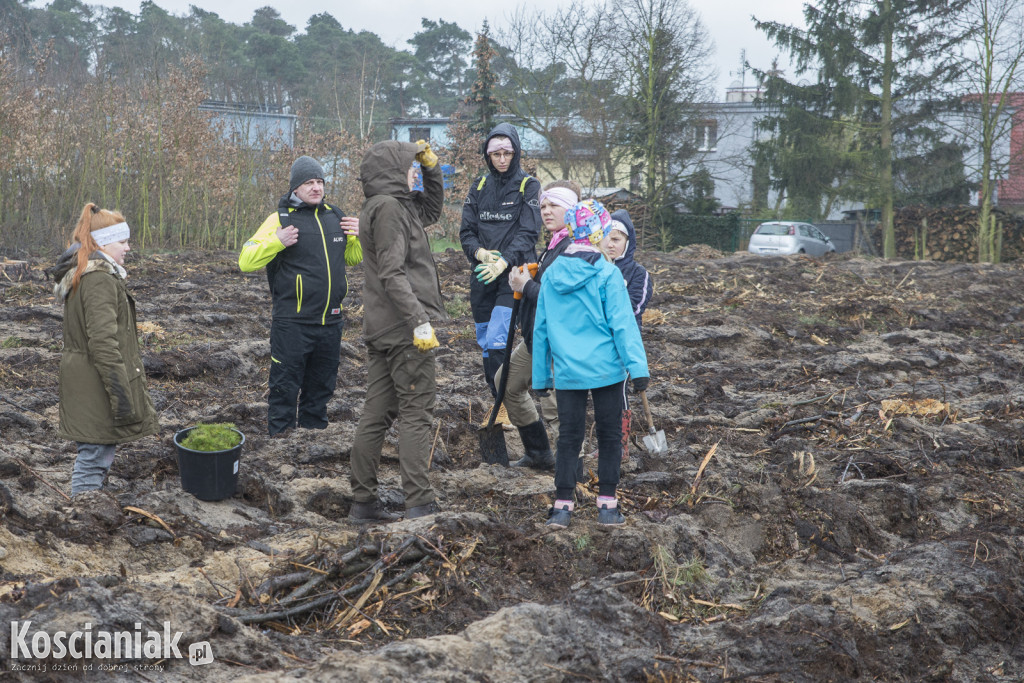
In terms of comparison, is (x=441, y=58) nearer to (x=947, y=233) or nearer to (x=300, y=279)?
(x=947, y=233)

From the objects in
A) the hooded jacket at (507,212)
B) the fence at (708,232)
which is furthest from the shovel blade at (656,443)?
the fence at (708,232)

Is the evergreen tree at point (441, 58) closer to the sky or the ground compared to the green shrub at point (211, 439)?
closer to the sky

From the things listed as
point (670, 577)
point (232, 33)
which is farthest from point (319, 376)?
point (232, 33)

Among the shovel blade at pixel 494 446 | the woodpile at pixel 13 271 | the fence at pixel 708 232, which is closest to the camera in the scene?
the shovel blade at pixel 494 446

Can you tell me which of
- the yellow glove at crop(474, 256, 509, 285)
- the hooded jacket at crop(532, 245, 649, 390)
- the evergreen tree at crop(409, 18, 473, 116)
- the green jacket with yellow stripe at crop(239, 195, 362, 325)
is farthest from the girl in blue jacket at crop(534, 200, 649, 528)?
the evergreen tree at crop(409, 18, 473, 116)

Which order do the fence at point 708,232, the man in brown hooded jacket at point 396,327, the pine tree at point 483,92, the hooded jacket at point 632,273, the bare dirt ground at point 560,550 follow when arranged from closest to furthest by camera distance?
the bare dirt ground at point 560,550 < the man in brown hooded jacket at point 396,327 < the hooded jacket at point 632,273 < the pine tree at point 483,92 < the fence at point 708,232

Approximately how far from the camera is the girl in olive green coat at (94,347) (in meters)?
4.21

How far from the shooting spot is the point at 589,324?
416 centimetres

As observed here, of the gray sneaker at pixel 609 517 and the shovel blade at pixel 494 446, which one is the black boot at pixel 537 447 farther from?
the gray sneaker at pixel 609 517

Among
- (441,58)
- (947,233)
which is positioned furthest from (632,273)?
A: (441,58)

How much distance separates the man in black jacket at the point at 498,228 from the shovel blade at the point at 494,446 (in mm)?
271

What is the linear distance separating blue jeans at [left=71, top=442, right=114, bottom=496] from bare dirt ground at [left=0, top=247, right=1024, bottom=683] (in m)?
0.18

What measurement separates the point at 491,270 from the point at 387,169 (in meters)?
0.98

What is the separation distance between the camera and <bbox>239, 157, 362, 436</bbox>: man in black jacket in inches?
223
